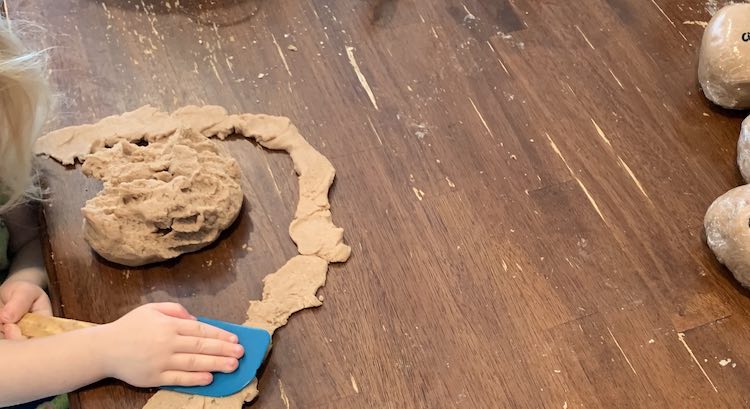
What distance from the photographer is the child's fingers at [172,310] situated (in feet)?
2.26

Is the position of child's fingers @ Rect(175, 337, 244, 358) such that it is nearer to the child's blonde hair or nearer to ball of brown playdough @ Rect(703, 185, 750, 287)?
the child's blonde hair

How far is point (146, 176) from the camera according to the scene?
0.77 metres

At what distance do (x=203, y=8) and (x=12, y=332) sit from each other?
20.8 inches

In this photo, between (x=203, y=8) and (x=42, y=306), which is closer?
(x=42, y=306)

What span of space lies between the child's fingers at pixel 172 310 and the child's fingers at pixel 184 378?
0.05 meters

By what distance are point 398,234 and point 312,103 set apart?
8.8 inches

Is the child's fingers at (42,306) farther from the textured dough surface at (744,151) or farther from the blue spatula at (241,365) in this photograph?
the textured dough surface at (744,151)

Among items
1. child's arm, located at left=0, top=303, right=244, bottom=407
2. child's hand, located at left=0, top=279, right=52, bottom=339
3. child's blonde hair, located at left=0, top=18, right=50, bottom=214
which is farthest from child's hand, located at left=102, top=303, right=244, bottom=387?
child's blonde hair, located at left=0, top=18, right=50, bottom=214

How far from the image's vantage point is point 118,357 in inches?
26.1

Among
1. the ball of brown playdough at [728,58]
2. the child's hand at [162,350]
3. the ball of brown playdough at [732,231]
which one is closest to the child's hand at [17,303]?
the child's hand at [162,350]

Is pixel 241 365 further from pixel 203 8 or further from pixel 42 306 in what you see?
pixel 203 8

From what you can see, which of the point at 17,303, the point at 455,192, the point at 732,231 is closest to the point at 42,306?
the point at 17,303

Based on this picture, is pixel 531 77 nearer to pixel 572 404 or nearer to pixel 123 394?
pixel 572 404

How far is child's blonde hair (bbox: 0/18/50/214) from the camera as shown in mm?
694
